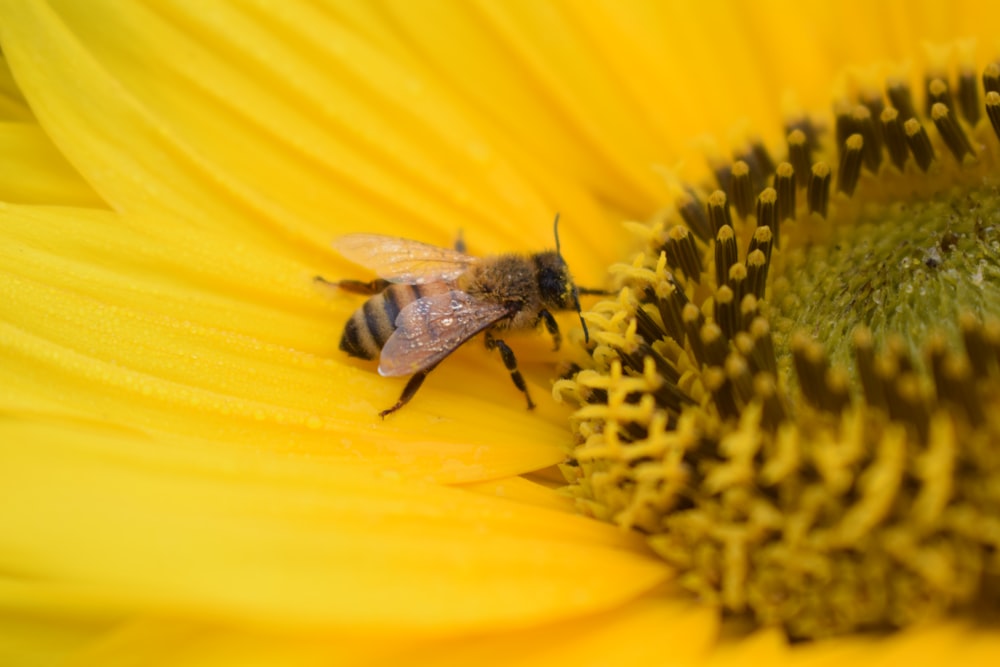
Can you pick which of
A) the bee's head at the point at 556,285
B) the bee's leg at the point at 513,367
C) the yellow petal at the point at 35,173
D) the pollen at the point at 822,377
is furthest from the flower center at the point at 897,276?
the yellow petal at the point at 35,173

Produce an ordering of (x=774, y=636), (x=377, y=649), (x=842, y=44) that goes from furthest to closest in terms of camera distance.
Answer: (x=842, y=44) < (x=774, y=636) < (x=377, y=649)

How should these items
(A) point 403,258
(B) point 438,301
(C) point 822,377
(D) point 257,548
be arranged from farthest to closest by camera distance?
1. (A) point 403,258
2. (B) point 438,301
3. (C) point 822,377
4. (D) point 257,548

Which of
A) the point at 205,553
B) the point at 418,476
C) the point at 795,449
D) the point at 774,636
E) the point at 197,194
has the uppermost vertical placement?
the point at 197,194

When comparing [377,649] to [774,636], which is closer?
[377,649]

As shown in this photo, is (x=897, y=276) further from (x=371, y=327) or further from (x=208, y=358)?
(x=208, y=358)

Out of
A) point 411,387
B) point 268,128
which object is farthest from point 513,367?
point 268,128

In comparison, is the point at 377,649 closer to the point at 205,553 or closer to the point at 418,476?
the point at 205,553

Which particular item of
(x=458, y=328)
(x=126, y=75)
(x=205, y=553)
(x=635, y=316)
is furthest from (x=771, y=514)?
(x=126, y=75)
